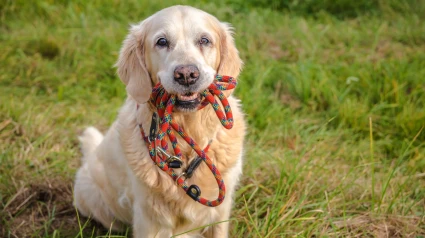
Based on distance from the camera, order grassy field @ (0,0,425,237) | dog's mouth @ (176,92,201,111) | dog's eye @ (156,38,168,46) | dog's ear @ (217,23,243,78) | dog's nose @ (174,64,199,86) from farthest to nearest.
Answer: grassy field @ (0,0,425,237), dog's ear @ (217,23,243,78), dog's eye @ (156,38,168,46), dog's mouth @ (176,92,201,111), dog's nose @ (174,64,199,86)

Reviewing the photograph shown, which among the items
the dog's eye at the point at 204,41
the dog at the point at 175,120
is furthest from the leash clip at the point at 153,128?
the dog's eye at the point at 204,41

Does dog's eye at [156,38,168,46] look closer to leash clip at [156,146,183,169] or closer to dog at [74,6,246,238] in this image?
dog at [74,6,246,238]

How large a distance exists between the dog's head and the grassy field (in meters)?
0.80

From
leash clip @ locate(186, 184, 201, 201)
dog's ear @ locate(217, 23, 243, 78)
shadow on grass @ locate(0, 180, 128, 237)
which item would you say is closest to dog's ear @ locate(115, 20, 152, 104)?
dog's ear @ locate(217, 23, 243, 78)

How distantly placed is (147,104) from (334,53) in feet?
9.88

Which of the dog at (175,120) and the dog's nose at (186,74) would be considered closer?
the dog's nose at (186,74)

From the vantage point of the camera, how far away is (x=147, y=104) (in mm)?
2582

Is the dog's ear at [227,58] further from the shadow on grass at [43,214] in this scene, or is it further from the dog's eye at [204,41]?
the shadow on grass at [43,214]

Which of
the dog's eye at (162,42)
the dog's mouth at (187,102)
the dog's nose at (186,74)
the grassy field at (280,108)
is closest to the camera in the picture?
the dog's nose at (186,74)

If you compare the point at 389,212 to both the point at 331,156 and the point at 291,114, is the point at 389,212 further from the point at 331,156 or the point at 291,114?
the point at 291,114

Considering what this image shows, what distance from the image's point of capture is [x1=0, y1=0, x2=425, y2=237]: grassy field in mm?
2971

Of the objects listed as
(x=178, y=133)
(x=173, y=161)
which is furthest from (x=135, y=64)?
(x=173, y=161)

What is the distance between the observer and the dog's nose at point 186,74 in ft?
7.43

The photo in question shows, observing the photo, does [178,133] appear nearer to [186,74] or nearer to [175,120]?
[175,120]
